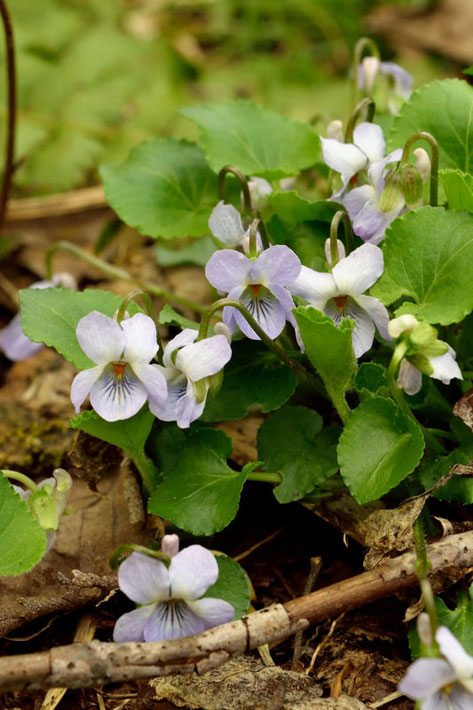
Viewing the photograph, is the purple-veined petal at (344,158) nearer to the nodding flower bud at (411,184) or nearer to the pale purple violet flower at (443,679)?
the nodding flower bud at (411,184)

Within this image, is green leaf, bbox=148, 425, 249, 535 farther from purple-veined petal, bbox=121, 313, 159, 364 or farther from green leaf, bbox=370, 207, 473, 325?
green leaf, bbox=370, 207, 473, 325

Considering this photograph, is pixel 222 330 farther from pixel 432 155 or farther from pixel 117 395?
pixel 432 155

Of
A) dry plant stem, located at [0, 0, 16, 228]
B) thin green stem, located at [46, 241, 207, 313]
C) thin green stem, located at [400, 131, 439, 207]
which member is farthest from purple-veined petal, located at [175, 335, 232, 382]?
dry plant stem, located at [0, 0, 16, 228]

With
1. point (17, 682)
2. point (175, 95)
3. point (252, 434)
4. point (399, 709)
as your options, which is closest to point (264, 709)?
point (399, 709)

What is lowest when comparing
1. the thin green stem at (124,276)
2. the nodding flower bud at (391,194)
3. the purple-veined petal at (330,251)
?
the thin green stem at (124,276)

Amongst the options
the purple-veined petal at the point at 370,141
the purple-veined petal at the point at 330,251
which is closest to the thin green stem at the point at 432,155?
the purple-veined petal at the point at 370,141

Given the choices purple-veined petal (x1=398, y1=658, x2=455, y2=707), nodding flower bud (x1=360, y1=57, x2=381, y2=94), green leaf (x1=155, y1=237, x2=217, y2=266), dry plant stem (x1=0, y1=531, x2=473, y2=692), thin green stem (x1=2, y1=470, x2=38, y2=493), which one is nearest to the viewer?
purple-veined petal (x1=398, y1=658, x2=455, y2=707)

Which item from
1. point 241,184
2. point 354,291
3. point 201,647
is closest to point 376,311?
point 354,291
